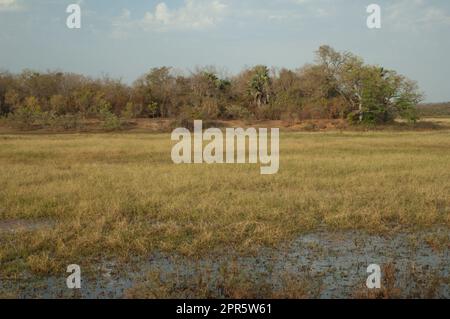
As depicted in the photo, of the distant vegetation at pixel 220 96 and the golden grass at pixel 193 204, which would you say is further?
the distant vegetation at pixel 220 96

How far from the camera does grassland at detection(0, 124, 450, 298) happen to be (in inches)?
330

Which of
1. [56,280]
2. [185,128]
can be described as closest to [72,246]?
[56,280]

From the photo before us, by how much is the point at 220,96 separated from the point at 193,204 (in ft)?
165

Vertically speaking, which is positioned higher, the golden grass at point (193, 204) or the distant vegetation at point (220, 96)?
the distant vegetation at point (220, 96)

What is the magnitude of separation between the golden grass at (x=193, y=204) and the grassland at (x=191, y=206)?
28mm

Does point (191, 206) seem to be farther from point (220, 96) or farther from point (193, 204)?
point (220, 96)

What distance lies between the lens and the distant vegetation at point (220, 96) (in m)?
50.2

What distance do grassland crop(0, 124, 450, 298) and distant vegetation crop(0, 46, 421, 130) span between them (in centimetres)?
2789

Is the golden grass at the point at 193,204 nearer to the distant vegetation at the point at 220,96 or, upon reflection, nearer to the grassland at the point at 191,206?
the grassland at the point at 191,206

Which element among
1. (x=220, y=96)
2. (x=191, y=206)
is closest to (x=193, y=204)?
(x=191, y=206)

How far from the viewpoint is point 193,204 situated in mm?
11703

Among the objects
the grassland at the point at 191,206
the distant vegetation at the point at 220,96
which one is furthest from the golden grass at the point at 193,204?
the distant vegetation at the point at 220,96

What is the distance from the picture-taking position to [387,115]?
5262 centimetres
